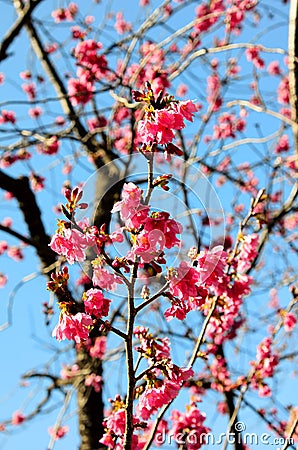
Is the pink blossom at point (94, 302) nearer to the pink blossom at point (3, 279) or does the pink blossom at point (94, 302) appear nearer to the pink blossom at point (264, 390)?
the pink blossom at point (264, 390)

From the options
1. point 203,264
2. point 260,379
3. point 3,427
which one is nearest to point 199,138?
point 260,379

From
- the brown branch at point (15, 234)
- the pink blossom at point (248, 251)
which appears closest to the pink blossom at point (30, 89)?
the brown branch at point (15, 234)

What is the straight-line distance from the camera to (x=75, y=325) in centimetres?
148

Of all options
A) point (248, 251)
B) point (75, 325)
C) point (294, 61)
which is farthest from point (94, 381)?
point (75, 325)

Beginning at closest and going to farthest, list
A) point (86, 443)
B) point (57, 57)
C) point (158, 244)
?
1. point (158, 244)
2. point (86, 443)
3. point (57, 57)

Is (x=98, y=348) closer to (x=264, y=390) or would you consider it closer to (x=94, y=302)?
(x=264, y=390)

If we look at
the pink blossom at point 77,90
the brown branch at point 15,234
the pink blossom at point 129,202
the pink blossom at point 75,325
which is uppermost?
the pink blossom at point 77,90

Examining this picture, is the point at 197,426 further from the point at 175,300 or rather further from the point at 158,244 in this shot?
the point at 158,244

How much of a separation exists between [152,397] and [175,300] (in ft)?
1.07

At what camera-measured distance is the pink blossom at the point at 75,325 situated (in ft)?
4.83

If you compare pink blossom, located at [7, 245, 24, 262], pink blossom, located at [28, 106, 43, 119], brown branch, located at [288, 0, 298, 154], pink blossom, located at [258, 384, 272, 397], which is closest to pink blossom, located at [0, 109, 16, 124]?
pink blossom, located at [28, 106, 43, 119]

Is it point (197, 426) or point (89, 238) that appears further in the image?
point (197, 426)

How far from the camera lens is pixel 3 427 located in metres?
5.34

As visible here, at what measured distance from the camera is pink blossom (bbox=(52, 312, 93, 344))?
147cm
